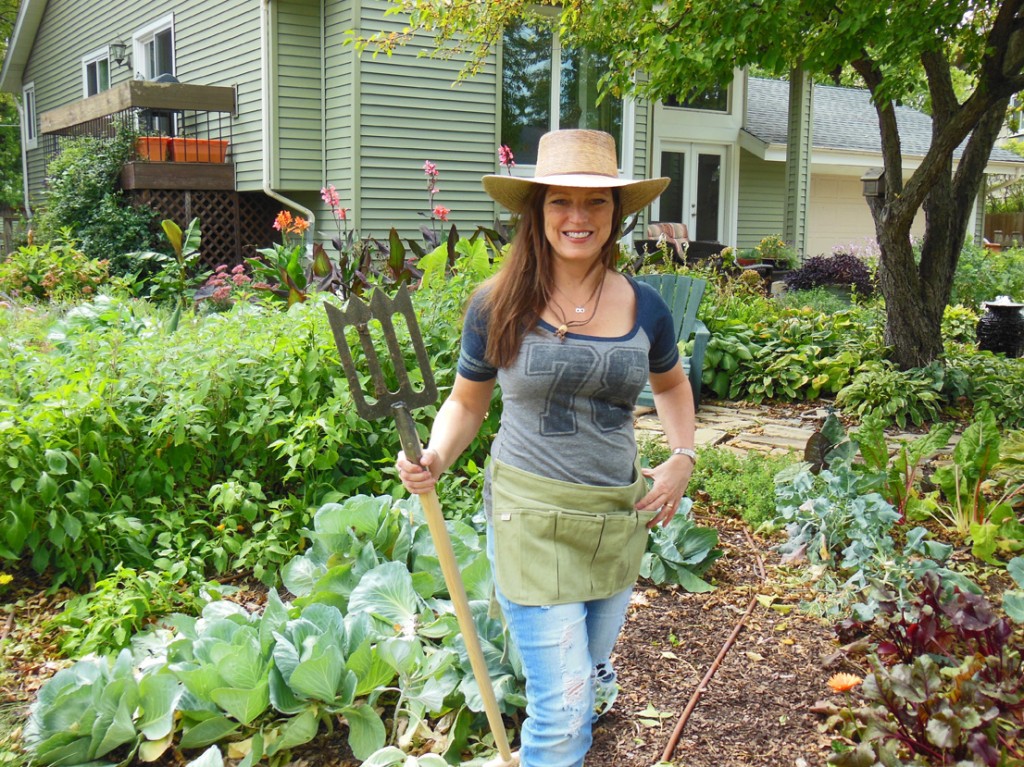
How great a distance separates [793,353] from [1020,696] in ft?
16.5

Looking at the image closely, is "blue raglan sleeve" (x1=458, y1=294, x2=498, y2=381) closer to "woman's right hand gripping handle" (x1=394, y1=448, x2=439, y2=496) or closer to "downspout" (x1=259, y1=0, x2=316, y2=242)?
"woman's right hand gripping handle" (x1=394, y1=448, x2=439, y2=496)

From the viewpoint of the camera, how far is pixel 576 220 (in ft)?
6.57

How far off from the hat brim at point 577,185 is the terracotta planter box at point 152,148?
10398mm

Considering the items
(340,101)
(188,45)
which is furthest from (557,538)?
(188,45)

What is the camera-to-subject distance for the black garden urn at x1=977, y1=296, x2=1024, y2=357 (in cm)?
823

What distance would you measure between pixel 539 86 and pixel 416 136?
1.87 metres

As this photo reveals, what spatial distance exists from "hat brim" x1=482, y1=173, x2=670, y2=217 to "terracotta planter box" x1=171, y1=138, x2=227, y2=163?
1030cm

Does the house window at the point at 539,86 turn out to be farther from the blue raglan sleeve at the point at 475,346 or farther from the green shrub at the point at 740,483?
the blue raglan sleeve at the point at 475,346

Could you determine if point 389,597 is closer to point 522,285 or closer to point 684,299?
point 522,285

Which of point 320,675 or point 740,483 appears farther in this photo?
point 740,483

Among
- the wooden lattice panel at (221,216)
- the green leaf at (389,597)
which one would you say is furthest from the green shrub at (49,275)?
the green leaf at (389,597)

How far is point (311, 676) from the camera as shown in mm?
2354

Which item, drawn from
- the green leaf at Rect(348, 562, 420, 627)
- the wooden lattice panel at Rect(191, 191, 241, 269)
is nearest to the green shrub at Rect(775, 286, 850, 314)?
the wooden lattice panel at Rect(191, 191, 241, 269)

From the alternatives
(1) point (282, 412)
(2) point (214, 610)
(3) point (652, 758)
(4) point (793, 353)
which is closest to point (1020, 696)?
(3) point (652, 758)
